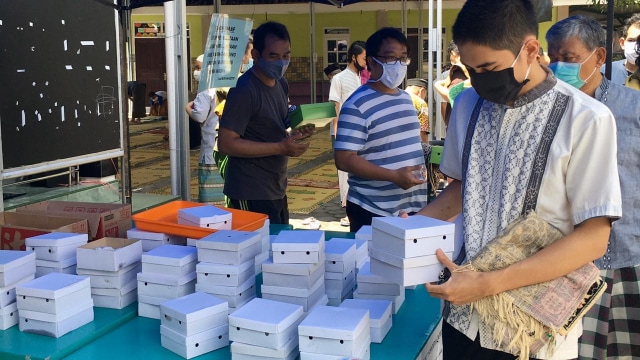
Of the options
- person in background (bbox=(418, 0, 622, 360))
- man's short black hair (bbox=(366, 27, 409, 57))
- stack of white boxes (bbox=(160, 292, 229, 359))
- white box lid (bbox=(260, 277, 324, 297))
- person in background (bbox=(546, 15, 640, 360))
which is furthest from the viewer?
man's short black hair (bbox=(366, 27, 409, 57))

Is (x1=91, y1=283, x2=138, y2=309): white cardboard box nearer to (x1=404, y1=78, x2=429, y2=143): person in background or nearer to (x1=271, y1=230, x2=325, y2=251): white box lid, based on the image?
(x1=271, y1=230, x2=325, y2=251): white box lid

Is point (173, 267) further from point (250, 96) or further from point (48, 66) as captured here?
point (48, 66)

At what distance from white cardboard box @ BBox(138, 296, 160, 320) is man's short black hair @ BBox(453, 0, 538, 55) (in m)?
1.47

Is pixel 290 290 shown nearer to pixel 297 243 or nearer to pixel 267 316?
pixel 297 243

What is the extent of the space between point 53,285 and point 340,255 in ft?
3.32

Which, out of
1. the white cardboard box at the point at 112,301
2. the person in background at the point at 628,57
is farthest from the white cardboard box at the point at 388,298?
the person in background at the point at 628,57

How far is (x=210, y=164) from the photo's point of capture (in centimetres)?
654

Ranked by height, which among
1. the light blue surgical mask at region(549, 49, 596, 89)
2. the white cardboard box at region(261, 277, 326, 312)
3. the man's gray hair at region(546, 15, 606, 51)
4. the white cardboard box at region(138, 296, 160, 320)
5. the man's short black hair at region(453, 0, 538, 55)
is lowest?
the white cardboard box at region(138, 296, 160, 320)

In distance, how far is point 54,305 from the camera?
85.9 inches

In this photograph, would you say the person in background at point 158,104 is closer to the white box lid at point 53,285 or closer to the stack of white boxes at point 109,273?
the stack of white boxes at point 109,273

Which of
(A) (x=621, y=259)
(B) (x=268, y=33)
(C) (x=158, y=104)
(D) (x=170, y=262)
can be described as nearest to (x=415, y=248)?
(D) (x=170, y=262)

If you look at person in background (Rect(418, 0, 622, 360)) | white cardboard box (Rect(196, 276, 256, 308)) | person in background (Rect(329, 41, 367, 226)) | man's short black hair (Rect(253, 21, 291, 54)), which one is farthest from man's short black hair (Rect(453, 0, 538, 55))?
person in background (Rect(329, 41, 367, 226))

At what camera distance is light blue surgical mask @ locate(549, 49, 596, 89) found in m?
2.82

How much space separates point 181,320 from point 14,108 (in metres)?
2.14
